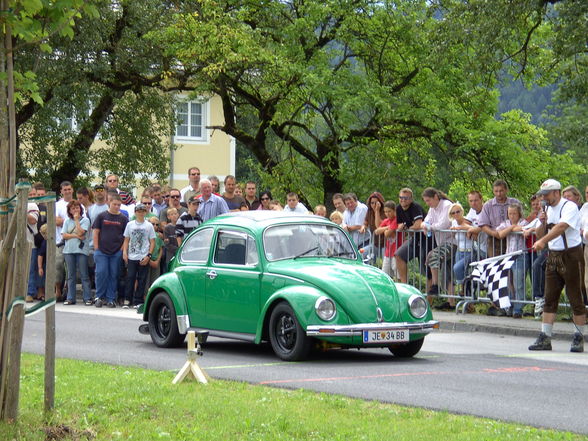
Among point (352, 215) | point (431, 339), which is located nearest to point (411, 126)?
point (352, 215)

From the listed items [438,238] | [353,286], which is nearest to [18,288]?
[353,286]

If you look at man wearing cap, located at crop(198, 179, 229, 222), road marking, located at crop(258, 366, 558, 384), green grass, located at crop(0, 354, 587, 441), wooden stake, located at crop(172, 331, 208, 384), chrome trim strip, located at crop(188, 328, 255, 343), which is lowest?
green grass, located at crop(0, 354, 587, 441)

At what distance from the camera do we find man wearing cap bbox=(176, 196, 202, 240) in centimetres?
2019

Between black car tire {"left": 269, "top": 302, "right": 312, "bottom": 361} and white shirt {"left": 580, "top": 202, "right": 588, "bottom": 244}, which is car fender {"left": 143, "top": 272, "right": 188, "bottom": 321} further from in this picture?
white shirt {"left": 580, "top": 202, "right": 588, "bottom": 244}

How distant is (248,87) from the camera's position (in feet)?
107

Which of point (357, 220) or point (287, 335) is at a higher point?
point (357, 220)

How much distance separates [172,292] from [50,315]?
6.09 meters

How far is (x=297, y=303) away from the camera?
1254cm

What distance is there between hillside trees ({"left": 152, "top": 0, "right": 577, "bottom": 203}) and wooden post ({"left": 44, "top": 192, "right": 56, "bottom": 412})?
807 inches

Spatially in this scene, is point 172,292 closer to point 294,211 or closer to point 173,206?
point 294,211

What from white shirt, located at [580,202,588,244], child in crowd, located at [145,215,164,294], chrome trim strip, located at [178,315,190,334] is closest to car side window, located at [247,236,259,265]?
chrome trim strip, located at [178,315,190,334]

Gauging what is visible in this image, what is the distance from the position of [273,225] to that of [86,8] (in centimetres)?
629

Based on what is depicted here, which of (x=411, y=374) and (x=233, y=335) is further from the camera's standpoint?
(x=233, y=335)

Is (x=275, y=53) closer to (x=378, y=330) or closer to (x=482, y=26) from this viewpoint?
(x=482, y=26)
